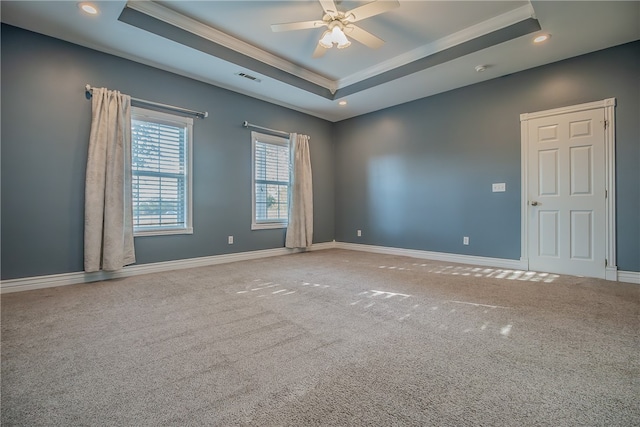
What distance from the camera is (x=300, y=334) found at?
6.22 feet

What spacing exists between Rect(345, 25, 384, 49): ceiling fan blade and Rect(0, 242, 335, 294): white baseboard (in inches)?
135

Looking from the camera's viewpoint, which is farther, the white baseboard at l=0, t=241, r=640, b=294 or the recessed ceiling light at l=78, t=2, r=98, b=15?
the white baseboard at l=0, t=241, r=640, b=294

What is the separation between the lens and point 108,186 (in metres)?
3.26

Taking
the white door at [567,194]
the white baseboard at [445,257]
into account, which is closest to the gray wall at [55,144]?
the white baseboard at [445,257]

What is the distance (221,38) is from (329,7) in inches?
61.7

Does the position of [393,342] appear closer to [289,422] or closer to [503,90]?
[289,422]

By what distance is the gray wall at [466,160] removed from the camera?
10.6 ft

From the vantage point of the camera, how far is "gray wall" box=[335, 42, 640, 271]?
322 centimetres

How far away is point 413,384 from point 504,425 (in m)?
0.37

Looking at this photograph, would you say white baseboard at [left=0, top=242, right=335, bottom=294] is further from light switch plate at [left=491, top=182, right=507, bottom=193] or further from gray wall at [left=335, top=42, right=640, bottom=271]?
light switch plate at [left=491, top=182, right=507, bottom=193]

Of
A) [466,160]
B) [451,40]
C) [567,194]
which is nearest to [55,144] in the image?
[451,40]

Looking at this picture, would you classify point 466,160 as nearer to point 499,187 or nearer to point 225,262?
point 499,187

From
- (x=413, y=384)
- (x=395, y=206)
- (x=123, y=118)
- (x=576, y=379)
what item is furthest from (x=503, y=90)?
(x=123, y=118)

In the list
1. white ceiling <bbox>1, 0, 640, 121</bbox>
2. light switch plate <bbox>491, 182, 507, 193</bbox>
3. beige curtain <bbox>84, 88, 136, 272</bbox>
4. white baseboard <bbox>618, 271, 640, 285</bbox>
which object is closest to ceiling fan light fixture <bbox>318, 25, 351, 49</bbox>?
white ceiling <bbox>1, 0, 640, 121</bbox>
